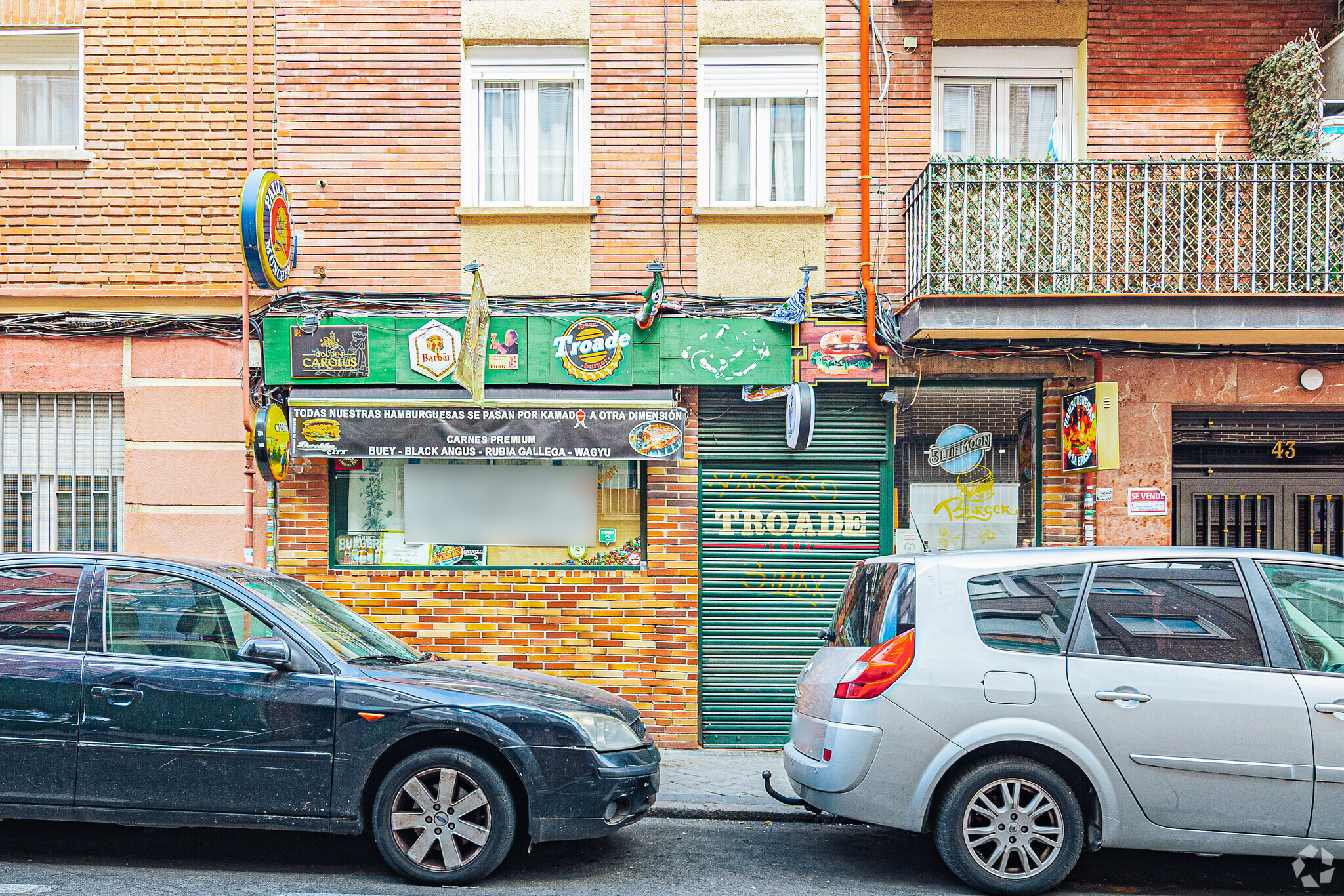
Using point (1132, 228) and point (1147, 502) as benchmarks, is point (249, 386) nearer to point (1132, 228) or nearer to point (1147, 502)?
point (1132, 228)

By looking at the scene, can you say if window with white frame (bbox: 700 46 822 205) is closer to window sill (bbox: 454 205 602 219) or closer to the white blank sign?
window sill (bbox: 454 205 602 219)

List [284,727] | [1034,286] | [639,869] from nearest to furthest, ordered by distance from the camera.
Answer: [284,727]
[639,869]
[1034,286]

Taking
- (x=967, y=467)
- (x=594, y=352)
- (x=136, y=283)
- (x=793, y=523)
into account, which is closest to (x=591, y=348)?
(x=594, y=352)

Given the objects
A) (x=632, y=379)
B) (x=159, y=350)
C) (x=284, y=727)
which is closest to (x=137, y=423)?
(x=159, y=350)

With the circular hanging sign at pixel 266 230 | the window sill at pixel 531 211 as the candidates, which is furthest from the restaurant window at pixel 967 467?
the circular hanging sign at pixel 266 230

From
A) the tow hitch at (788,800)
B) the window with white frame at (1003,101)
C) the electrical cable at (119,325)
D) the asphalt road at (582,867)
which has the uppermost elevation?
the window with white frame at (1003,101)

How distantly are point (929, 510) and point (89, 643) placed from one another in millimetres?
6659

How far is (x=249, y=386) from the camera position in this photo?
8.98 meters

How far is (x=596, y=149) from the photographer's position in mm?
9195

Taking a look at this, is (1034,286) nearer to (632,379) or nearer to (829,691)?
(632,379)

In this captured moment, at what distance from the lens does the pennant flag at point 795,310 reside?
348 inches

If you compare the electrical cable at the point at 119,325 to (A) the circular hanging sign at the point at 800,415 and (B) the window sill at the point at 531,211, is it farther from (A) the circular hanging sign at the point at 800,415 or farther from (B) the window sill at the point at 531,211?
(A) the circular hanging sign at the point at 800,415

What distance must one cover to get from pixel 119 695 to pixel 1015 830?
14.7 ft

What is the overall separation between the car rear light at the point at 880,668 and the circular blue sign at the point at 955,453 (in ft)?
14.2
